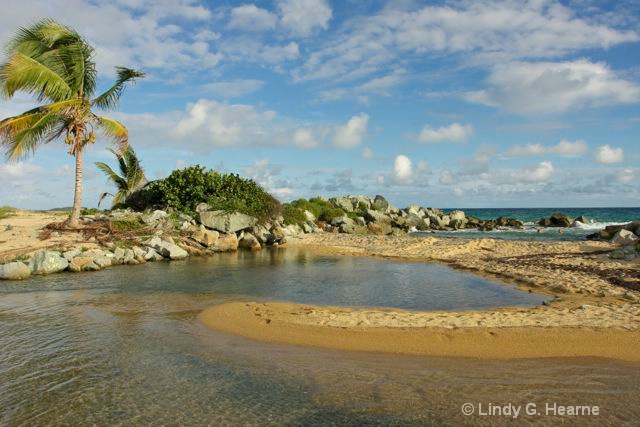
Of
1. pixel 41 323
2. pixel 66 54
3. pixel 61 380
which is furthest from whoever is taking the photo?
pixel 66 54

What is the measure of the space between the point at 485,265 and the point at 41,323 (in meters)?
17.4

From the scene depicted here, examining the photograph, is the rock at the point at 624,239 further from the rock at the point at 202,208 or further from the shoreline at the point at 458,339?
the rock at the point at 202,208

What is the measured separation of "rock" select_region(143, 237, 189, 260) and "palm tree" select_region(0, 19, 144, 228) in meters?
4.48

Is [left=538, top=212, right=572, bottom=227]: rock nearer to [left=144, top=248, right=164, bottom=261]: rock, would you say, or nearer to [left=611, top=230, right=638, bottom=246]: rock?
[left=611, top=230, right=638, bottom=246]: rock

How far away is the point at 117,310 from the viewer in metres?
11.4

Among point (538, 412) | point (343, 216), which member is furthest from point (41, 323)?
point (343, 216)

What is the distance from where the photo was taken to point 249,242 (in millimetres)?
28219

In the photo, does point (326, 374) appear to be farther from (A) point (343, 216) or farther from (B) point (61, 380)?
(A) point (343, 216)

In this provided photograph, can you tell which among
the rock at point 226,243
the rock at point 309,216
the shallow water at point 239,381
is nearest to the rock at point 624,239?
the shallow water at point 239,381

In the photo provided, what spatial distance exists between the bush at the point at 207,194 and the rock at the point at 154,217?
5.75 feet

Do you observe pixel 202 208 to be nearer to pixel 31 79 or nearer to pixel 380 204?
pixel 31 79

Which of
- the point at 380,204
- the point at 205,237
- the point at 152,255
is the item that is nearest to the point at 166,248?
the point at 152,255

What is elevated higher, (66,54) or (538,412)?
(66,54)

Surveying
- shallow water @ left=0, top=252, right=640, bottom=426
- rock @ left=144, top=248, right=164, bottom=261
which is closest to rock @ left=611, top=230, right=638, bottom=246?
shallow water @ left=0, top=252, right=640, bottom=426
